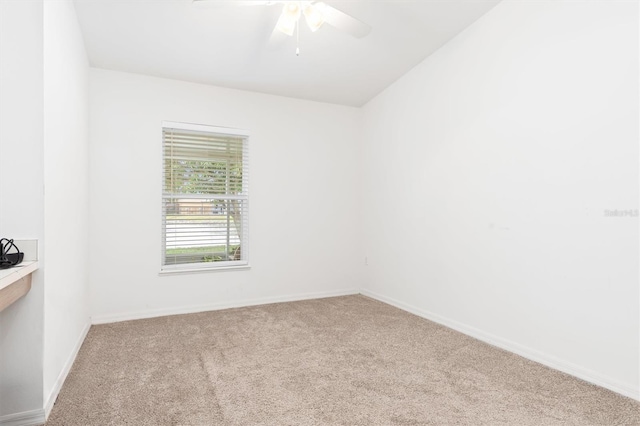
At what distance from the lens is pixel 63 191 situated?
2146 mm

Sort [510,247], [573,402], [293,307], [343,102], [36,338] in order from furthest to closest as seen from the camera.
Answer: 1. [343,102]
2. [293,307]
3. [510,247]
4. [573,402]
5. [36,338]

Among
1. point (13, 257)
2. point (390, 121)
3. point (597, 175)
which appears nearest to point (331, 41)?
point (390, 121)

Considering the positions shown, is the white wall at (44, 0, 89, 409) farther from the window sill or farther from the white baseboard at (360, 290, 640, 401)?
the white baseboard at (360, 290, 640, 401)

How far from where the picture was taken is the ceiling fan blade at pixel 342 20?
213 cm

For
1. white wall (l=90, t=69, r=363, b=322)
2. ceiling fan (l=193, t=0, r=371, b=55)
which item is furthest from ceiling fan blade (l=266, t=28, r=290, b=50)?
white wall (l=90, t=69, r=363, b=322)

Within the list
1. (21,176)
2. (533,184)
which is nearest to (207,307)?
(21,176)

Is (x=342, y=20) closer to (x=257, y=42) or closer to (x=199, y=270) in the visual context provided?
(x=257, y=42)

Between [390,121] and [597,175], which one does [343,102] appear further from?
[597,175]

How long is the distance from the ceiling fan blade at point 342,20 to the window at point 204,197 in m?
2.03

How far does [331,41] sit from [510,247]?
7.48 ft

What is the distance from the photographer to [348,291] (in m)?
4.50

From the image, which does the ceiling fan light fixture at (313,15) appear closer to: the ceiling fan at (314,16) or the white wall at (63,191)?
the ceiling fan at (314,16)

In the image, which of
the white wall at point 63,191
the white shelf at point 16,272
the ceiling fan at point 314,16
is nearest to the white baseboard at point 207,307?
the white wall at point 63,191

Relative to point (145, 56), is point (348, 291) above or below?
below
